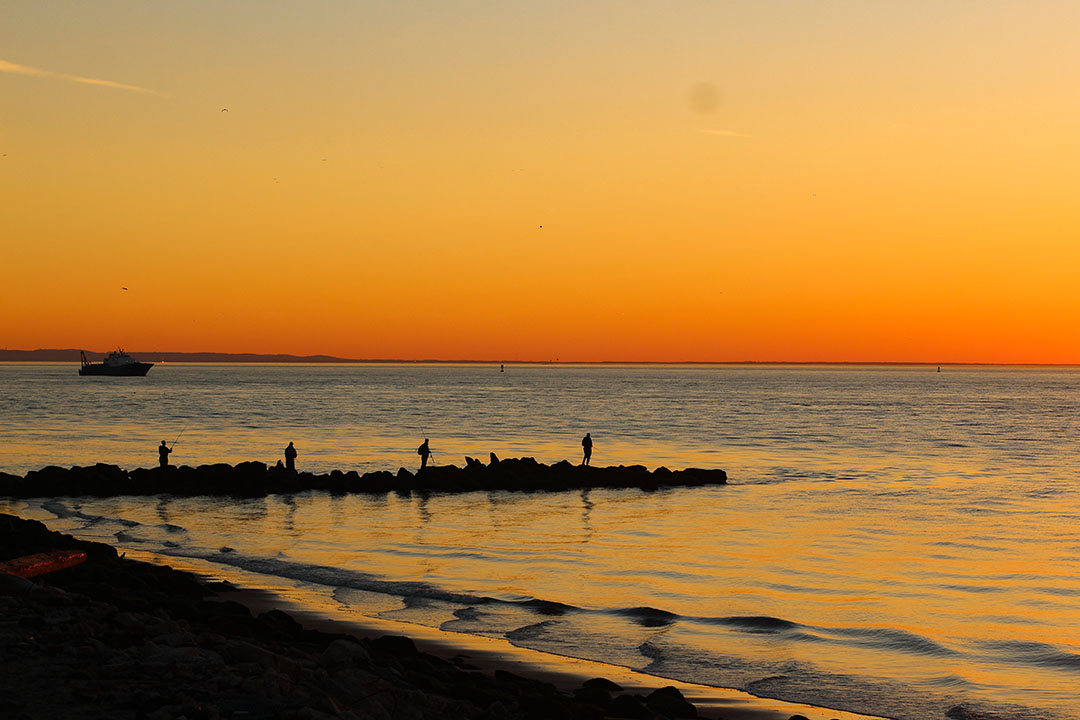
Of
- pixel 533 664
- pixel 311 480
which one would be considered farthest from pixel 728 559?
pixel 311 480

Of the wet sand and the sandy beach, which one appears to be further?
the wet sand

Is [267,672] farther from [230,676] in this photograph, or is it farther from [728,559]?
[728,559]

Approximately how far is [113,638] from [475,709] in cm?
382

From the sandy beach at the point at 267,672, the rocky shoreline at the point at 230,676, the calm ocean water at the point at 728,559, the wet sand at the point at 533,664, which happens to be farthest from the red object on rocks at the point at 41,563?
the calm ocean water at the point at 728,559

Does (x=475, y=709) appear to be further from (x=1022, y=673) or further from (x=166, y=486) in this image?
(x=166, y=486)

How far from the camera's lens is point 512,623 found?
16.4m

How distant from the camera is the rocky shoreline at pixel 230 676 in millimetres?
8672

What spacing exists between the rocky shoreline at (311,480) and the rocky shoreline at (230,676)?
22.3 m

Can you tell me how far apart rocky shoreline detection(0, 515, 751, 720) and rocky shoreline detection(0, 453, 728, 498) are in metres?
22.3

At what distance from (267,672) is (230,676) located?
1.13 ft

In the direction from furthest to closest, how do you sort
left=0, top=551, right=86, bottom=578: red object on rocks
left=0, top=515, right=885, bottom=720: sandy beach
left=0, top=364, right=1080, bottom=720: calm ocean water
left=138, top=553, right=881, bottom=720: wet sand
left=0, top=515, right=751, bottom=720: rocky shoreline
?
left=0, top=551, right=86, bottom=578: red object on rocks → left=0, top=364, right=1080, bottom=720: calm ocean water → left=138, top=553, right=881, bottom=720: wet sand → left=0, top=515, right=885, bottom=720: sandy beach → left=0, top=515, right=751, bottom=720: rocky shoreline

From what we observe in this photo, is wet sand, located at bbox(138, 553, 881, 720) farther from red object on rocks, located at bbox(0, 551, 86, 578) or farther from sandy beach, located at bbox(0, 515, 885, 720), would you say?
red object on rocks, located at bbox(0, 551, 86, 578)

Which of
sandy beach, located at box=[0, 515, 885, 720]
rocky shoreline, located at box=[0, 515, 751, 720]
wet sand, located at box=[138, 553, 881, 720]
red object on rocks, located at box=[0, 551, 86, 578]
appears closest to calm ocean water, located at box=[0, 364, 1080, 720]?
wet sand, located at box=[138, 553, 881, 720]

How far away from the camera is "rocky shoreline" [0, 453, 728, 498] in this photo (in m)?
34.9
